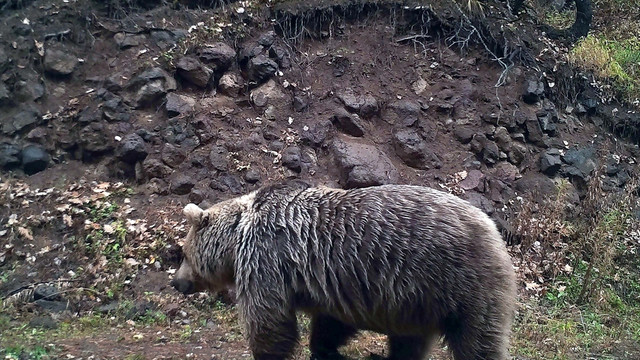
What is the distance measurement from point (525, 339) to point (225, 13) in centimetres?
598

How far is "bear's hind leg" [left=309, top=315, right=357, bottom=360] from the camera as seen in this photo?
6.07m

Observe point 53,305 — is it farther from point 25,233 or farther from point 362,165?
point 362,165

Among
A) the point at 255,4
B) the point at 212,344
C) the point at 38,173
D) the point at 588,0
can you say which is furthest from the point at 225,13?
the point at 588,0

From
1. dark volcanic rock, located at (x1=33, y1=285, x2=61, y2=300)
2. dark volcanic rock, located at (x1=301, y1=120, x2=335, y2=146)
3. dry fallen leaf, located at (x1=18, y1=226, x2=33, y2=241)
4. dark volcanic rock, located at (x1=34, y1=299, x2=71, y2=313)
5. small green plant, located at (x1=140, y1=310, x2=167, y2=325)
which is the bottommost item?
small green plant, located at (x1=140, y1=310, x2=167, y2=325)

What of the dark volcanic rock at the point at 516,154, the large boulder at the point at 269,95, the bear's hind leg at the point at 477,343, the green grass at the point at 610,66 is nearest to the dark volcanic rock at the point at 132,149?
the large boulder at the point at 269,95

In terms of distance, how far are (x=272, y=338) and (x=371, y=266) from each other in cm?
95

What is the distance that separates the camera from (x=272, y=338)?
17.5 ft

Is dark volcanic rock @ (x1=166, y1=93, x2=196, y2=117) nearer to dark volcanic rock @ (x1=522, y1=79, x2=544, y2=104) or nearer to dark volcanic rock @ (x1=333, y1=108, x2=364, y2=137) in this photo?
dark volcanic rock @ (x1=333, y1=108, x2=364, y2=137)

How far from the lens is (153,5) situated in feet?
32.8

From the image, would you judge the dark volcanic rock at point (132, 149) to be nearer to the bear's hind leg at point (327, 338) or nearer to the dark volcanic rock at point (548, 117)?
the bear's hind leg at point (327, 338)

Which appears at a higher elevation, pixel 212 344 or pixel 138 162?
pixel 138 162

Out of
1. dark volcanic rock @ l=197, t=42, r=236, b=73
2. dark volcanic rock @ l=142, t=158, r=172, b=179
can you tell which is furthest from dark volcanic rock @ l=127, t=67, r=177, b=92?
dark volcanic rock @ l=142, t=158, r=172, b=179

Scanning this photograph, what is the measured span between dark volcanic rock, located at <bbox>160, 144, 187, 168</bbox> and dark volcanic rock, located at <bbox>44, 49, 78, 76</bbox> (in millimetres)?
1874

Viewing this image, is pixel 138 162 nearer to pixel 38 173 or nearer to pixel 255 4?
pixel 38 173
